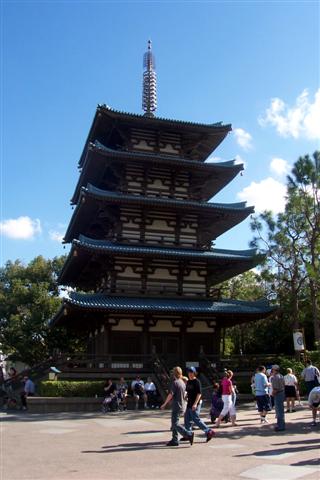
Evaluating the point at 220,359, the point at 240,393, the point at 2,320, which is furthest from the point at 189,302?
the point at 2,320

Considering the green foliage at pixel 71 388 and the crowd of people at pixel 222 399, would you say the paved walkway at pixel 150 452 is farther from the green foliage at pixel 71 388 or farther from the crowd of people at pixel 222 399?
the green foliage at pixel 71 388

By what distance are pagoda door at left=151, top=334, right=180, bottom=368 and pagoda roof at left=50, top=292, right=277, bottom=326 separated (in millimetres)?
2303

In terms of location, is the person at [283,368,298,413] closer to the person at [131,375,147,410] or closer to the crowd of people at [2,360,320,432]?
the crowd of people at [2,360,320,432]

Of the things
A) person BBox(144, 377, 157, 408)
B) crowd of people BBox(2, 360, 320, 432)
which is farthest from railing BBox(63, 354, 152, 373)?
person BBox(144, 377, 157, 408)

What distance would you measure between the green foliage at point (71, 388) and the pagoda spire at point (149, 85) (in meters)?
22.7

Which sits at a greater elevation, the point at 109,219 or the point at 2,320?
the point at 109,219

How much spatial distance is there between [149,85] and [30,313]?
81.8 feet

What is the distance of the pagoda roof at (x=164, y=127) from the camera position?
3294cm

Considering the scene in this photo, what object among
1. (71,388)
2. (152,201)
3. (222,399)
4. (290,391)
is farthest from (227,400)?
(152,201)

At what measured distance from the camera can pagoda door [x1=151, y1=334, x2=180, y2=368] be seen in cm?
3028

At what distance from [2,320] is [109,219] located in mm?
25487

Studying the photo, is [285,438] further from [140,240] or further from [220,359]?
[140,240]

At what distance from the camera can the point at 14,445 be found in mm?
13609

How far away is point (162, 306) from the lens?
28.9 meters
